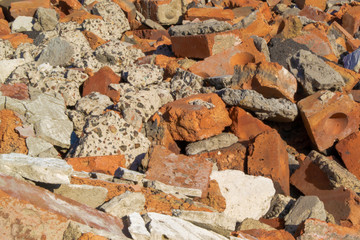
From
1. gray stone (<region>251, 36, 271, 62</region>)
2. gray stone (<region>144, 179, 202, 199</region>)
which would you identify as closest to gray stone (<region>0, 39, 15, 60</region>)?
gray stone (<region>251, 36, 271, 62</region>)

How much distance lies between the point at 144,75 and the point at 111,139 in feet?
4.92

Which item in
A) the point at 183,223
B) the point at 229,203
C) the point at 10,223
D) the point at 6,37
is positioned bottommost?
the point at 6,37

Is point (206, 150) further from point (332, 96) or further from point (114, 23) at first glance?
point (114, 23)

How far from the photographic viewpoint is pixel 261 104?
4.69m

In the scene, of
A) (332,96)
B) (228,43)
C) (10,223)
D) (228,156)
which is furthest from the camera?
(228,43)

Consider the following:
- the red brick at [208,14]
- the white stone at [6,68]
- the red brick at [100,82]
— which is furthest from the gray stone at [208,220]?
the red brick at [208,14]

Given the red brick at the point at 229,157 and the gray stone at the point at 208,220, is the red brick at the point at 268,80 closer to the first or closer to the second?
the red brick at the point at 229,157

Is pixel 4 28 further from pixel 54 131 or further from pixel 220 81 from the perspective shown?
pixel 220 81

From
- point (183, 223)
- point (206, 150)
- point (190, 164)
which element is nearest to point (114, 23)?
point (206, 150)

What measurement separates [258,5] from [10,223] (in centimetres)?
771

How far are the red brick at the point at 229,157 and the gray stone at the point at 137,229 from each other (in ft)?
5.79

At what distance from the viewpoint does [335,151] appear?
5.01m

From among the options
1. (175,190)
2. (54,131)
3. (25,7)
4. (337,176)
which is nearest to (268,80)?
(337,176)

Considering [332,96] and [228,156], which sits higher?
[332,96]
